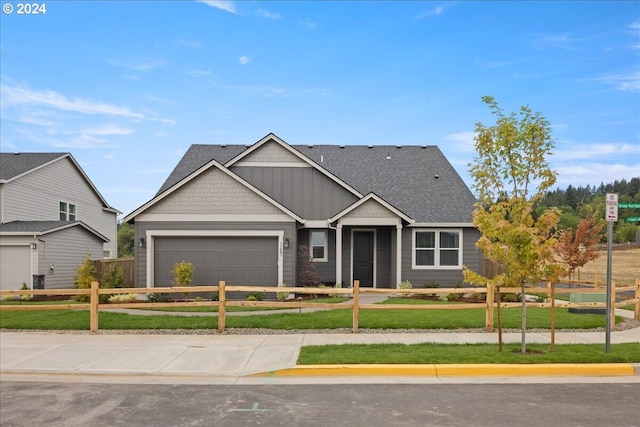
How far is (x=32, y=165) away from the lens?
27750 mm

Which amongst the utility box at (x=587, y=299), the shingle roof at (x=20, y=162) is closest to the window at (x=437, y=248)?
the utility box at (x=587, y=299)

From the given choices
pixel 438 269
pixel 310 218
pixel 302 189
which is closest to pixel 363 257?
pixel 310 218

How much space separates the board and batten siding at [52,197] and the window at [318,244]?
1390cm

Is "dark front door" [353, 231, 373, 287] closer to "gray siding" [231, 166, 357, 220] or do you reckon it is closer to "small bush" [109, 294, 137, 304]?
"gray siding" [231, 166, 357, 220]

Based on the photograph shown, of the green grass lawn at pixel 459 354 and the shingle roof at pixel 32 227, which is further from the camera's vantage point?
the shingle roof at pixel 32 227

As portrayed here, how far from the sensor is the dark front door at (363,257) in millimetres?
22984

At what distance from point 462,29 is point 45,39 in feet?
51.0

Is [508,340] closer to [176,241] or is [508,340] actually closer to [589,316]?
[589,316]

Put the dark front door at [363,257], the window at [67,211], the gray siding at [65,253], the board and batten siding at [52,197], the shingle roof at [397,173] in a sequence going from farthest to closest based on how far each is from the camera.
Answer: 1. the window at [67,211]
2. the board and batten siding at [52,197]
3. the gray siding at [65,253]
4. the shingle roof at [397,173]
5. the dark front door at [363,257]

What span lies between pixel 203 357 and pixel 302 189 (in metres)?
12.9

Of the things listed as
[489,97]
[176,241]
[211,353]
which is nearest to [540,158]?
[489,97]

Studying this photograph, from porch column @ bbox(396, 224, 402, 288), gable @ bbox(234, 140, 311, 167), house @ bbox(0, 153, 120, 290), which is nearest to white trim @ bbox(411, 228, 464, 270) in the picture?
porch column @ bbox(396, 224, 402, 288)

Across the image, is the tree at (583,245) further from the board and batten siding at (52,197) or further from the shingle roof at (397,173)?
the board and batten siding at (52,197)

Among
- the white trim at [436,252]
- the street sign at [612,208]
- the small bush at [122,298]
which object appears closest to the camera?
the street sign at [612,208]
